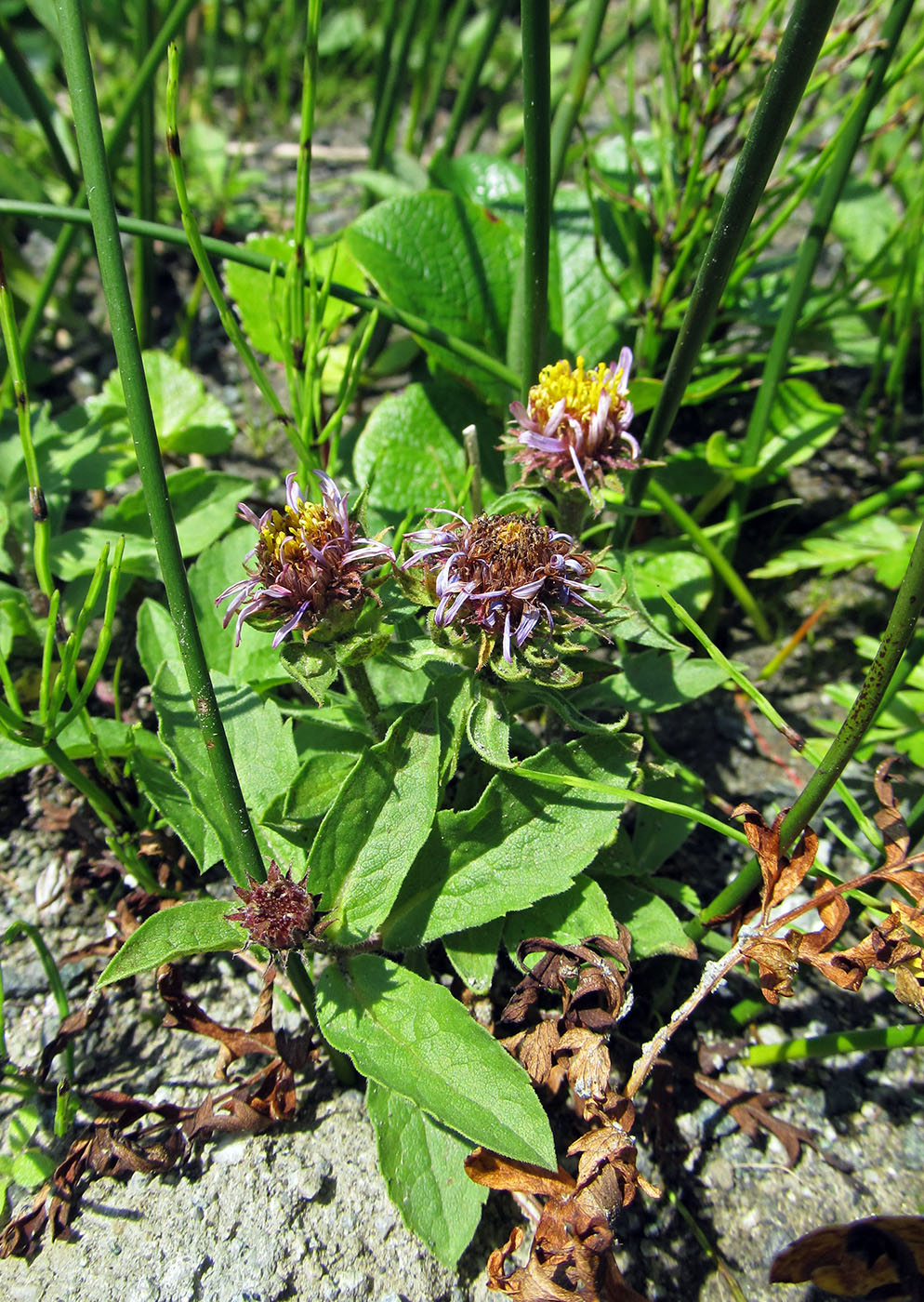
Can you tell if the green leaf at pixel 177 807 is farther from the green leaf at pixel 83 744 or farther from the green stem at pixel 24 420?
the green stem at pixel 24 420

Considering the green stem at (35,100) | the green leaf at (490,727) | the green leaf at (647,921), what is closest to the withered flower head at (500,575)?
the green leaf at (490,727)

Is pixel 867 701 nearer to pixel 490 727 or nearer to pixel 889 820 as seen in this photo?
pixel 889 820

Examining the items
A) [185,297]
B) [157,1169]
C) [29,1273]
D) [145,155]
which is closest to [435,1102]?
[157,1169]

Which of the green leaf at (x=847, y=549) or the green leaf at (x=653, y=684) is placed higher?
the green leaf at (x=847, y=549)

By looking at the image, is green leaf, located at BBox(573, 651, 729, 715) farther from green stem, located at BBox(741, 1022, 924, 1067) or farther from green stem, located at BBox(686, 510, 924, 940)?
green stem, located at BBox(741, 1022, 924, 1067)

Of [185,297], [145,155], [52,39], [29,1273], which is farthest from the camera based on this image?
[52,39]

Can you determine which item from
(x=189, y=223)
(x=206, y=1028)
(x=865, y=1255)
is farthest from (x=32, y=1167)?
(x=189, y=223)

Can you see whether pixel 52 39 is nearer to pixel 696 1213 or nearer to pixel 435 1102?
pixel 435 1102
